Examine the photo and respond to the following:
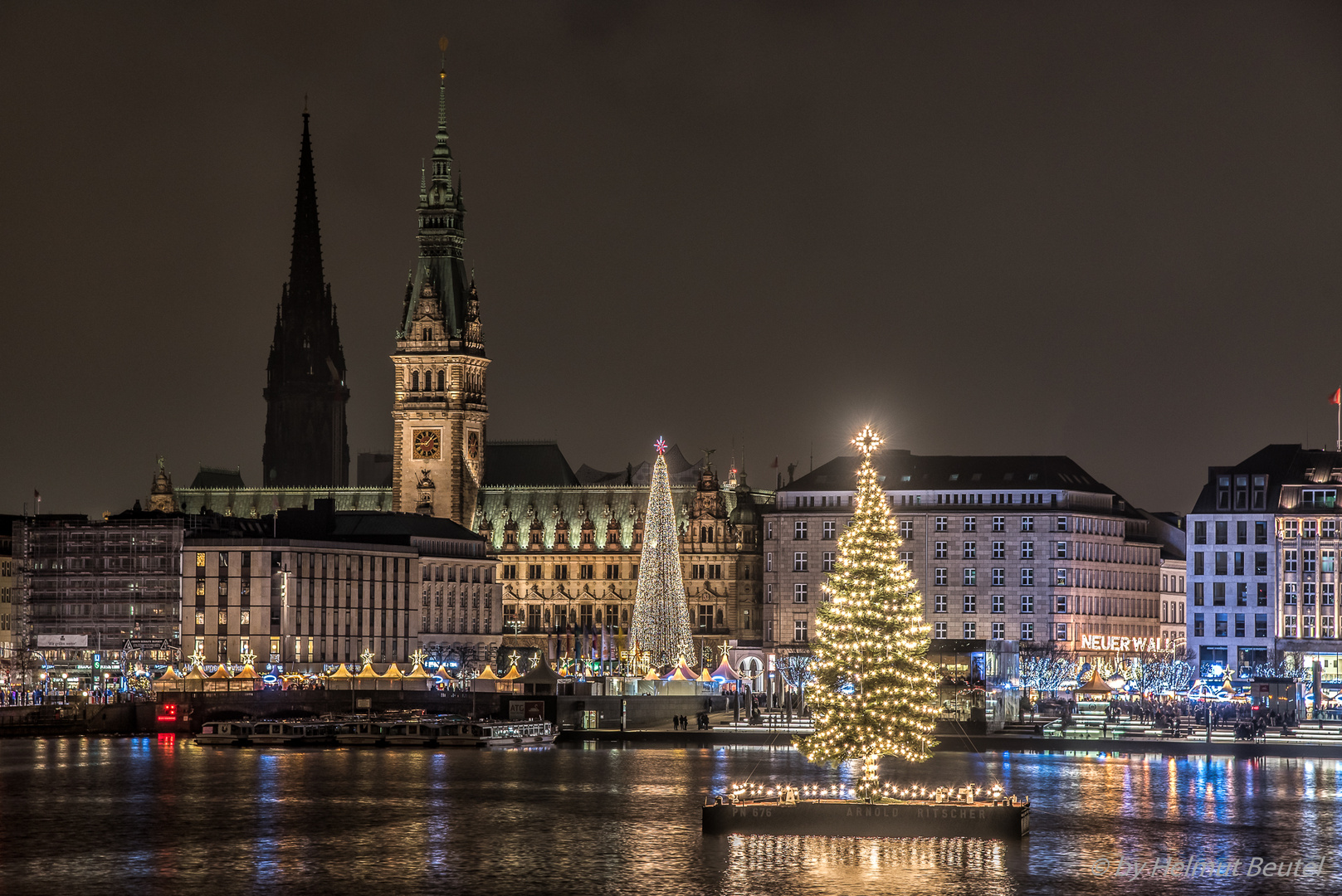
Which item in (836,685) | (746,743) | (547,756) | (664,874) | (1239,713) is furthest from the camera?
(1239,713)

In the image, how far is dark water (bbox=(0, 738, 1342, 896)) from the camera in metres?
68.9

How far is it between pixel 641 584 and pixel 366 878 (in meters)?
88.5

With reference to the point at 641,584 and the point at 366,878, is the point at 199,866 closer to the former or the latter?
the point at 366,878

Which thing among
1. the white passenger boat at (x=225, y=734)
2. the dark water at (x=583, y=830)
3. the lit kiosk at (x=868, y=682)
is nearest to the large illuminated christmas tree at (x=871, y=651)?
the lit kiosk at (x=868, y=682)

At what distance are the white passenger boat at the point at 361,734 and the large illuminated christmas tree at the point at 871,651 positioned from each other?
74809mm

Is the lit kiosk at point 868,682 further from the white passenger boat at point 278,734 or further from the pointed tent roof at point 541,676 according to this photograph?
the pointed tent roof at point 541,676

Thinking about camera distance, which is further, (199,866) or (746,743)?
(746,743)

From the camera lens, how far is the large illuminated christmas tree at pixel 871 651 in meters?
75.2

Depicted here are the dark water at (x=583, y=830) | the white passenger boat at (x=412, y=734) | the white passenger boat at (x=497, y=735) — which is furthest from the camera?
the white passenger boat at (x=412, y=734)

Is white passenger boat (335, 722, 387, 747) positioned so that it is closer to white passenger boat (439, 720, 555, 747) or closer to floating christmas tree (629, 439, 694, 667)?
white passenger boat (439, 720, 555, 747)

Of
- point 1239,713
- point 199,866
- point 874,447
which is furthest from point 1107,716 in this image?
point 199,866

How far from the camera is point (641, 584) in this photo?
159 meters

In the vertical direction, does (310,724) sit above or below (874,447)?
below

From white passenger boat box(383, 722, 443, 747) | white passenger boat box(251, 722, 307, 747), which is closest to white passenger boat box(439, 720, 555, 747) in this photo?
white passenger boat box(383, 722, 443, 747)
